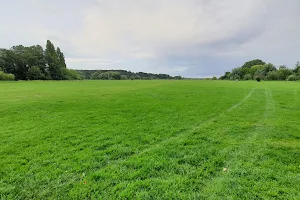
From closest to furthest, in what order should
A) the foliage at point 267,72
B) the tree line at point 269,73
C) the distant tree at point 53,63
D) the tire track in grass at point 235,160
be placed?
the tire track in grass at point 235,160
the distant tree at point 53,63
the tree line at point 269,73
the foliage at point 267,72

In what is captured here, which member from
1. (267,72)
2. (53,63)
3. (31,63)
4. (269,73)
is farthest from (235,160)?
(267,72)

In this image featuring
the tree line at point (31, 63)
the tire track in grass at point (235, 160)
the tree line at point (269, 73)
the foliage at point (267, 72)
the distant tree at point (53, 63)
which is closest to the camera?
the tire track in grass at point (235, 160)

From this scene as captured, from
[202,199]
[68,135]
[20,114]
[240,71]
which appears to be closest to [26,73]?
[20,114]

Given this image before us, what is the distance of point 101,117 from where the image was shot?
813 centimetres

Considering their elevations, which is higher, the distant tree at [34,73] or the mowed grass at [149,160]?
the distant tree at [34,73]

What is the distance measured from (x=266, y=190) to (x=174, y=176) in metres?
1.61

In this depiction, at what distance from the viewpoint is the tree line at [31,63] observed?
6594 cm

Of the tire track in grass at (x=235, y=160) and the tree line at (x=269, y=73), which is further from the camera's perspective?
the tree line at (x=269, y=73)

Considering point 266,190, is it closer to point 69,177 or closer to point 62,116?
point 69,177

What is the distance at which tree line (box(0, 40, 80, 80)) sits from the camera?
6594 centimetres

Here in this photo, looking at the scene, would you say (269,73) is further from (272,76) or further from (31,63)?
(31,63)

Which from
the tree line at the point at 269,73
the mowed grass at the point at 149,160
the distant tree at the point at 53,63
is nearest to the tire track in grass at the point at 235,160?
the mowed grass at the point at 149,160

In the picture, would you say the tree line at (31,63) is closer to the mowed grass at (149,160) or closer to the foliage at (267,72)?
the mowed grass at (149,160)

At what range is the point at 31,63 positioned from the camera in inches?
2783
